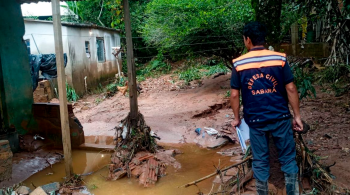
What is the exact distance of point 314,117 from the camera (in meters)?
6.73

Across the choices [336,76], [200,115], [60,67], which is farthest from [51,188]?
[336,76]

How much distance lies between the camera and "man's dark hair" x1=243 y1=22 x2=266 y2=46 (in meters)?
2.92

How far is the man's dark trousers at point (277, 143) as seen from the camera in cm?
292

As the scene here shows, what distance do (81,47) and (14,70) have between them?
333 inches

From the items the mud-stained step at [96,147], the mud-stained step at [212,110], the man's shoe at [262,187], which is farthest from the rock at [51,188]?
the mud-stained step at [212,110]

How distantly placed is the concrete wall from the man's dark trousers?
5.52 meters

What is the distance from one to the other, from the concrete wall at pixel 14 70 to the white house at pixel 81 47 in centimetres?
647

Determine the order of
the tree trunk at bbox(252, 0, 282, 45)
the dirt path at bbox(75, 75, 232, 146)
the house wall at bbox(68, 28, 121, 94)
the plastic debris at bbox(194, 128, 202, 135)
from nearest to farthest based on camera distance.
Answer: the tree trunk at bbox(252, 0, 282, 45), the plastic debris at bbox(194, 128, 202, 135), the dirt path at bbox(75, 75, 232, 146), the house wall at bbox(68, 28, 121, 94)

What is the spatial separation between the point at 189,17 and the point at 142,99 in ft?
15.2

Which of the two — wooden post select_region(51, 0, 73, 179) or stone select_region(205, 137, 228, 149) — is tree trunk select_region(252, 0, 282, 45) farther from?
stone select_region(205, 137, 228, 149)

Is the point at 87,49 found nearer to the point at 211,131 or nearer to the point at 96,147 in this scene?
the point at 96,147

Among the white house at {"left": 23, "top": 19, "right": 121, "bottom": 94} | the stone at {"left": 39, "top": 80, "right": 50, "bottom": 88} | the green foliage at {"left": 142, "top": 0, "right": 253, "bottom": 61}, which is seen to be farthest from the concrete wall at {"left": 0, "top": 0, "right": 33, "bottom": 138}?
the white house at {"left": 23, "top": 19, "right": 121, "bottom": 94}

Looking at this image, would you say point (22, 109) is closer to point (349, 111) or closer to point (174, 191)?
point (174, 191)

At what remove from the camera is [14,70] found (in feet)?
22.0
